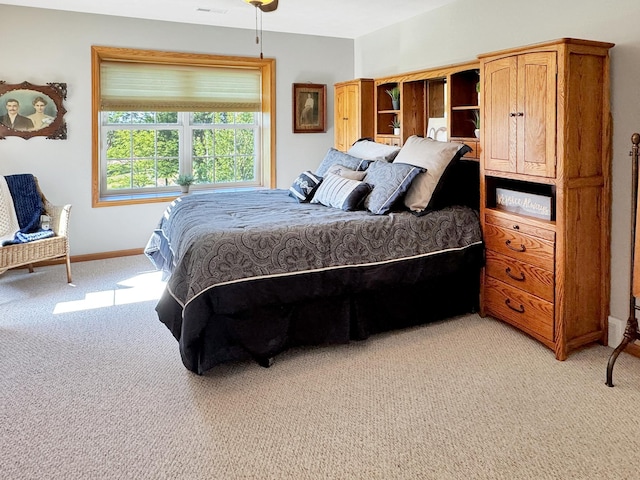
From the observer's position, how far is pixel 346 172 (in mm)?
3988

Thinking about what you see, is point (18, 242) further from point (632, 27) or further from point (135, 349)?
point (632, 27)

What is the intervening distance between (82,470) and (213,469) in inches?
19.3

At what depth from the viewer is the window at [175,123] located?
5133 mm

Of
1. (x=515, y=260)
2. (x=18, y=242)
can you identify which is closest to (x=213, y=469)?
(x=515, y=260)

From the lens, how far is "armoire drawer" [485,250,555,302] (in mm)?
2963

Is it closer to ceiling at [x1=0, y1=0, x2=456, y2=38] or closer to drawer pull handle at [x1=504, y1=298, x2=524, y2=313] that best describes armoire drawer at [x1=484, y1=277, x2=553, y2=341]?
drawer pull handle at [x1=504, y1=298, x2=524, y2=313]

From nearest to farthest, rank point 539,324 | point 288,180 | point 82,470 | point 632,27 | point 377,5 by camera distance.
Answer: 1. point 82,470
2. point 632,27
3. point 539,324
4. point 377,5
5. point 288,180

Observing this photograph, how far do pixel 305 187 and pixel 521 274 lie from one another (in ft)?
5.72

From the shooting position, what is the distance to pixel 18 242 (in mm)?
3928

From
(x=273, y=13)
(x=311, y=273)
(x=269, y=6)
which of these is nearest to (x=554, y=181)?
(x=311, y=273)

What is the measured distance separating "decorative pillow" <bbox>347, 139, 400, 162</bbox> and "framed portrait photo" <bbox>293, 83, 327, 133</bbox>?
151 centimetres

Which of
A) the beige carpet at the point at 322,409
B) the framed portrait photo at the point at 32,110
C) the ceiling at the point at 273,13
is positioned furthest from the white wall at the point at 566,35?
the framed portrait photo at the point at 32,110

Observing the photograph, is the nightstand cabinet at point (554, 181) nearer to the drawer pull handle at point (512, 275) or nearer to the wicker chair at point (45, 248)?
the drawer pull handle at point (512, 275)

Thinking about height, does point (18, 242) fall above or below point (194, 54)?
below
